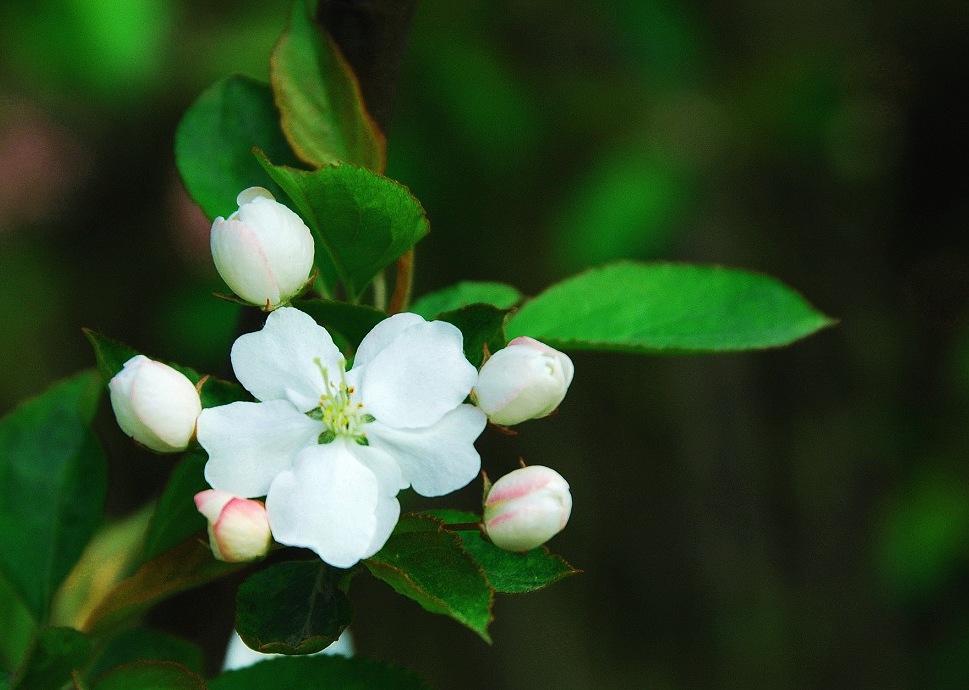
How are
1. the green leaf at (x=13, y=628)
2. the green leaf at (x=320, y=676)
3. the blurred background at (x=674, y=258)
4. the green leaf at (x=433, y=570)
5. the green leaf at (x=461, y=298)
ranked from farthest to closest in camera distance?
the blurred background at (x=674, y=258) → the green leaf at (x=13, y=628) → the green leaf at (x=461, y=298) → the green leaf at (x=320, y=676) → the green leaf at (x=433, y=570)

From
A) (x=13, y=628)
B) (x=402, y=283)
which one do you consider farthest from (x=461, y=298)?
(x=13, y=628)

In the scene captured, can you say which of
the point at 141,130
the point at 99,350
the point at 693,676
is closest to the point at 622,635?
the point at 693,676

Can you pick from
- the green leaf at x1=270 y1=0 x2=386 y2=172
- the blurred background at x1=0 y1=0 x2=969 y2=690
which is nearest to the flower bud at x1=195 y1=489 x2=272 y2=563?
the green leaf at x1=270 y1=0 x2=386 y2=172

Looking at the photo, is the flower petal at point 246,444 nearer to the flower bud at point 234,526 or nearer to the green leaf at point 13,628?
the flower bud at point 234,526

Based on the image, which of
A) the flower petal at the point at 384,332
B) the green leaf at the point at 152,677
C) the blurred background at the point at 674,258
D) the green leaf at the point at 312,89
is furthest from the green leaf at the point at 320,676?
the blurred background at the point at 674,258

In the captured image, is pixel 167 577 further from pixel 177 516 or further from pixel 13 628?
pixel 13 628
